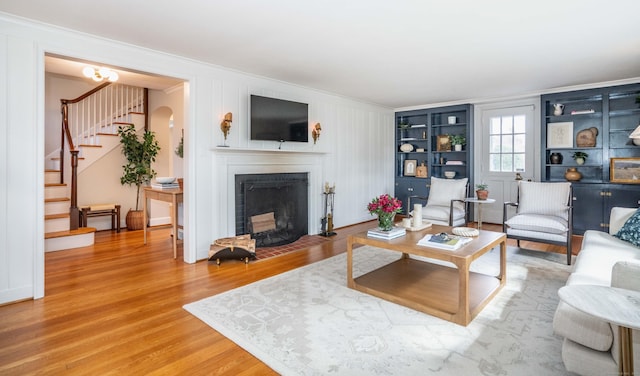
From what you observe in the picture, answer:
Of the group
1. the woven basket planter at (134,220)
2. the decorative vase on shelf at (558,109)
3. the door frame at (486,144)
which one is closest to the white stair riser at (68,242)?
the woven basket planter at (134,220)

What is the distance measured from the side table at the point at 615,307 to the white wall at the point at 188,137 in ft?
12.0

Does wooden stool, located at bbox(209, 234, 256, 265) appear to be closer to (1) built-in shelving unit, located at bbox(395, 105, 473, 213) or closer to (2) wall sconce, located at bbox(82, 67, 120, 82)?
(2) wall sconce, located at bbox(82, 67, 120, 82)

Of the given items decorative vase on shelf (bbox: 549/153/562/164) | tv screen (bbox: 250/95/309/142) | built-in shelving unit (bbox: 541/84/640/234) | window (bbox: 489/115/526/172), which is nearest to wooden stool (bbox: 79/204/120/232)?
tv screen (bbox: 250/95/309/142)


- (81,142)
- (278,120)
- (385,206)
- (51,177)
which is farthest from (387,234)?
(81,142)

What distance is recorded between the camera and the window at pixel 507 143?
20.1 ft

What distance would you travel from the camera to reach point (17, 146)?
2.85 metres

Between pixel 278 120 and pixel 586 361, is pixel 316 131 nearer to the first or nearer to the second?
pixel 278 120

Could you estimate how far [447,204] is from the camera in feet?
17.1

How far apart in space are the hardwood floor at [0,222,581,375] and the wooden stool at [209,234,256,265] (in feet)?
0.32

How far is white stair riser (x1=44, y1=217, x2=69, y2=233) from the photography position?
15.1 feet

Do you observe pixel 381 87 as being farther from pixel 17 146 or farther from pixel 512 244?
pixel 17 146

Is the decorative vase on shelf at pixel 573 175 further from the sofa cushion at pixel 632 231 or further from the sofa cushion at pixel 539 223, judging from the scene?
the sofa cushion at pixel 632 231

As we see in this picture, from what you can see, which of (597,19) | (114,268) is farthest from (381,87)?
(114,268)

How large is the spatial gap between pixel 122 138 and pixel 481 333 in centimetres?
620
